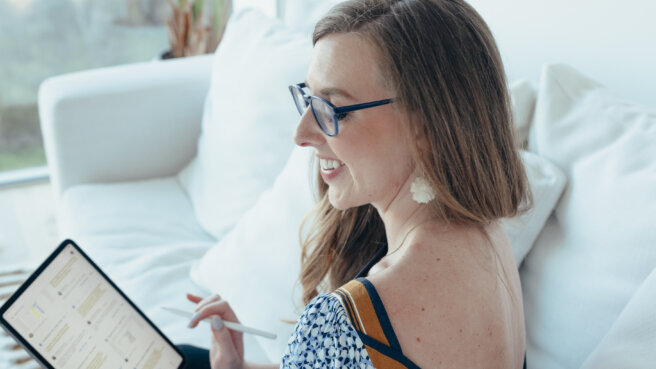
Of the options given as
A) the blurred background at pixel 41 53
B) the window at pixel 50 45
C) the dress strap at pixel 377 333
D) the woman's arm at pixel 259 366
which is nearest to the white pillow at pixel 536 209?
the dress strap at pixel 377 333

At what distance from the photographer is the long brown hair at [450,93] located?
0.72 metres

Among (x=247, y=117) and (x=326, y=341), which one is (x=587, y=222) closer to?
(x=326, y=341)

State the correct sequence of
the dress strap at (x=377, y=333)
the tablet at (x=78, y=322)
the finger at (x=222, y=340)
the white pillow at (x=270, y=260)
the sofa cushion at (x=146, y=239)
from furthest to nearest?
the sofa cushion at (x=146, y=239), the white pillow at (x=270, y=260), the finger at (x=222, y=340), the tablet at (x=78, y=322), the dress strap at (x=377, y=333)

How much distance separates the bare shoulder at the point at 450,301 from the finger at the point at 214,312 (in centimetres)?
45

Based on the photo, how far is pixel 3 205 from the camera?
2.79 metres

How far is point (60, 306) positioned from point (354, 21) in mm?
625

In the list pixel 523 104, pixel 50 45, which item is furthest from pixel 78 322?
pixel 50 45

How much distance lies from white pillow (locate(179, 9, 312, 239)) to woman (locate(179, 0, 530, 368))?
665mm

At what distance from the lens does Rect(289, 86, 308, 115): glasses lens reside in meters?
0.87

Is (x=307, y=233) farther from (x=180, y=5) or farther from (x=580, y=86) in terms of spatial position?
(x=180, y=5)

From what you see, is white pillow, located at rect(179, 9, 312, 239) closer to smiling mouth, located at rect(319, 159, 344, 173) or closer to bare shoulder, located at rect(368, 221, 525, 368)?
smiling mouth, located at rect(319, 159, 344, 173)

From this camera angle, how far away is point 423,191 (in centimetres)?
79

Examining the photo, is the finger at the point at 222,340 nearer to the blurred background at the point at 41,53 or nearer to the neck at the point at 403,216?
the neck at the point at 403,216

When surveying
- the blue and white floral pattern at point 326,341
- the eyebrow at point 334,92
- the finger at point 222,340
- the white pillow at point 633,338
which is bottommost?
the finger at point 222,340
